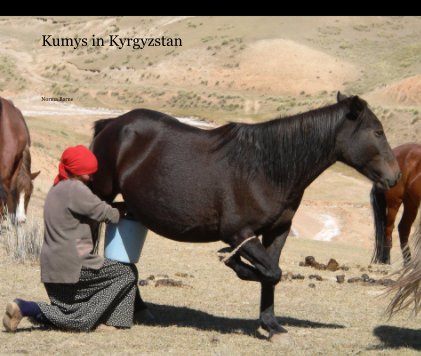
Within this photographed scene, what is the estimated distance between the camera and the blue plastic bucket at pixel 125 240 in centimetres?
771

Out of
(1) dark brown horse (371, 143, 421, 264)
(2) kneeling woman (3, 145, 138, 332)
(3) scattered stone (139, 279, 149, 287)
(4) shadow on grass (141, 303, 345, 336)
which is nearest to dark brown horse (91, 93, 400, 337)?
(4) shadow on grass (141, 303, 345, 336)

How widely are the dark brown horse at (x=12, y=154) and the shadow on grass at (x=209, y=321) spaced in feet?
13.7

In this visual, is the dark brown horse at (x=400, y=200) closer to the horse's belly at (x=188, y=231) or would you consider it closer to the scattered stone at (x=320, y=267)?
the scattered stone at (x=320, y=267)

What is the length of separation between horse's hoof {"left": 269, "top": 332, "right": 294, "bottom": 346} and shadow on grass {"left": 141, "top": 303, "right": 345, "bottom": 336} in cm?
46

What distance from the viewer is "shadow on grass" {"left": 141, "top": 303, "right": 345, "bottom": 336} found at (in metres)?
8.12

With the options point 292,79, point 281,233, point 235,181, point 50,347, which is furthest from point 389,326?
point 292,79

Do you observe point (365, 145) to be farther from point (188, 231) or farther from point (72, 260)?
point (72, 260)

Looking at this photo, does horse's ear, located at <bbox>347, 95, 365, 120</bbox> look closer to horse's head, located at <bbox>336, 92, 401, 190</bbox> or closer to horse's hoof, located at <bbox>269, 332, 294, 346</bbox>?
horse's head, located at <bbox>336, 92, 401, 190</bbox>

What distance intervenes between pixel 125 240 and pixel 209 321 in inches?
51.4

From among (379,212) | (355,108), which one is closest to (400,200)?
(379,212)

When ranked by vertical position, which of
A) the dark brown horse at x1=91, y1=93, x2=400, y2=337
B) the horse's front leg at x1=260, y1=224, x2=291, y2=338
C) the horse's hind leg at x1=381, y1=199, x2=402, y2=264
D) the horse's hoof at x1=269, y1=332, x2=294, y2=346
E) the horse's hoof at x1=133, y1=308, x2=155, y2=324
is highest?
the dark brown horse at x1=91, y1=93, x2=400, y2=337

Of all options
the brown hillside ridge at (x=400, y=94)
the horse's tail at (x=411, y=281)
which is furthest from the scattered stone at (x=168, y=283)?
the brown hillside ridge at (x=400, y=94)

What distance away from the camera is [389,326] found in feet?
27.7

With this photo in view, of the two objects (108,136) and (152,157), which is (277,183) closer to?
(152,157)
